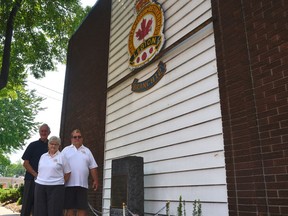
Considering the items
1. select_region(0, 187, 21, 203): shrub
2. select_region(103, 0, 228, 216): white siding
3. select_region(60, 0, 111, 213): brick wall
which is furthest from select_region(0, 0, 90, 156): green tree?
select_region(0, 187, 21, 203): shrub

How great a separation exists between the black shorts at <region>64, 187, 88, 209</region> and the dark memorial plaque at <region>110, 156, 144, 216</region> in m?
0.66

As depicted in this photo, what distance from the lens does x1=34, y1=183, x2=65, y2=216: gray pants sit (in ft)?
13.4

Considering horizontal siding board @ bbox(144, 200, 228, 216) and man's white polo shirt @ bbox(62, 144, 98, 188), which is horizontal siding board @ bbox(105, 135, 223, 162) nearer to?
horizontal siding board @ bbox(144, 200, 228, 216)

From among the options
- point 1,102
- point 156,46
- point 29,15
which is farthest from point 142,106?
point 1,102

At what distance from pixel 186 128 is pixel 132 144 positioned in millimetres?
1662

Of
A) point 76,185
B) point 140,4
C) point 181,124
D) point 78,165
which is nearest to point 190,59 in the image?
point 181,124

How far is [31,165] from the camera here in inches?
189

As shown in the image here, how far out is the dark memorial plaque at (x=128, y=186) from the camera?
4.81m

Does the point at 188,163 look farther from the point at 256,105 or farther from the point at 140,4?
the point at 140,4

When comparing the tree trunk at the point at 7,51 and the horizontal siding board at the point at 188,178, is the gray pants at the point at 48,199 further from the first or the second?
the tree trunk at the point at 7,51

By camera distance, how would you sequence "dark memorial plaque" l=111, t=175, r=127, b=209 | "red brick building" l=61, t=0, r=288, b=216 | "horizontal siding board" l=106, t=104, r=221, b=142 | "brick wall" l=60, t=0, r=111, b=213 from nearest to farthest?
"red brick building" l=61, t=0, r=288, b=216
"horizontal siding board" l=106, t=104, r=221, b=142
"dark memorial plaque" l=111, t=175, r=127, b=209
"brick wall" l=60, t=0, r=111, b=213

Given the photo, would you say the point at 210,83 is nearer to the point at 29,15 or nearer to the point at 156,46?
the point at 156,46

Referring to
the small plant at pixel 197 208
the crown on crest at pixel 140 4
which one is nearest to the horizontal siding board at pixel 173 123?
the small plant at pixel 197 208

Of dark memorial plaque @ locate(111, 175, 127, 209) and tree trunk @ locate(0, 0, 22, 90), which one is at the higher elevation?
tree trunk @ locate(0, 0, 22, 90)
